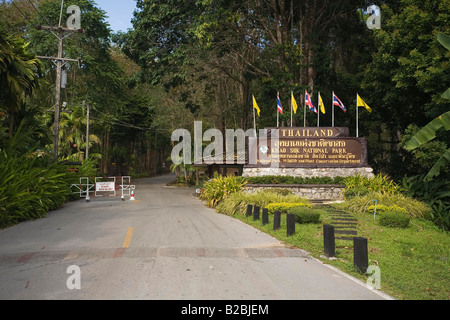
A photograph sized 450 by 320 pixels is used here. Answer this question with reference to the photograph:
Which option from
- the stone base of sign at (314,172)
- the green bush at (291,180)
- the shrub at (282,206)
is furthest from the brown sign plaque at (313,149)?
the shrub at (282,206)

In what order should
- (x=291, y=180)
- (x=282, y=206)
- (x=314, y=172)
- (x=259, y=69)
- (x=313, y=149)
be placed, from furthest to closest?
(x=259, y=69)
(x=314, y=172)
(x=313, y=149)
(x=291, y=180)
(x=282, y=206)

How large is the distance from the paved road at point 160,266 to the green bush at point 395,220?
450cm

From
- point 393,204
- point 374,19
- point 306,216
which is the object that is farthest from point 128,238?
point 374,19

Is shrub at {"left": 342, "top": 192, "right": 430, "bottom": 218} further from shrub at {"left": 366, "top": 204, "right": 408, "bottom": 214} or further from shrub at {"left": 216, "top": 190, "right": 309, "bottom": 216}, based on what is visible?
shrub at {"left": 216, "top": 190, "right": 309, "bottom": 216}

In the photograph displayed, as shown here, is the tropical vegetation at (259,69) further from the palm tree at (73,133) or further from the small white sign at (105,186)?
the small white sign at (105,186)

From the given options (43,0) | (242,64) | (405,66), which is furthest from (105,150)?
(405,66)

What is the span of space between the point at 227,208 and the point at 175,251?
8884 mm

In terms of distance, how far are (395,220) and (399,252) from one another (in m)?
3.66

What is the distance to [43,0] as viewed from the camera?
3819cm

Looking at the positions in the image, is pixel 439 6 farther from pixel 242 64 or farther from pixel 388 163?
pixel 242 64

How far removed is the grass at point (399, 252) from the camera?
6.68 metres

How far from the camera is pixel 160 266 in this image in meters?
7.30

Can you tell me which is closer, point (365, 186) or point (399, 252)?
point (399, 252)

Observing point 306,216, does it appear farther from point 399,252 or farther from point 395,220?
point 399,252
